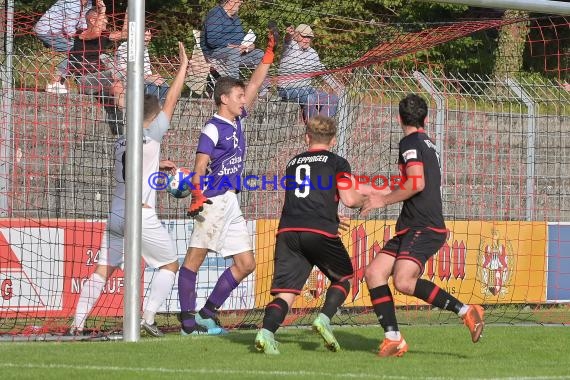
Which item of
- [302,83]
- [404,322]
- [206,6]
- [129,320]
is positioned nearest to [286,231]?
[129,320]

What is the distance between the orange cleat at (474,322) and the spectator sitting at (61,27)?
549cm

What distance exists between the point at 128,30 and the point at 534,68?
37.3ft

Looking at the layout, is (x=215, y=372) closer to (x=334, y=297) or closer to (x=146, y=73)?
(x=334, y=297)

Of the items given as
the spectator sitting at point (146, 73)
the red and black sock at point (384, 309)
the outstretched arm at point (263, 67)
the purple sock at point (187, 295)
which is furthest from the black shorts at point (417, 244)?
the spectator sitting at point (146, 73)

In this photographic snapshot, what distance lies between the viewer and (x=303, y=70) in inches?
533

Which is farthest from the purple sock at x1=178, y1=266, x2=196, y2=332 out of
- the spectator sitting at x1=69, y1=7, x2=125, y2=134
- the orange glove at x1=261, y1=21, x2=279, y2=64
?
the spectator sitting at x1=69, y1=7, x2=125, y2=134

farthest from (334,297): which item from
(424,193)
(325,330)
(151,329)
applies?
(151,329)

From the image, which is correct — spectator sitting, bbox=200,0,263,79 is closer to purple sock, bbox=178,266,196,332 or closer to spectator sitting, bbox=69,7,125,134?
spectator sitting, bbox=69,7,125,134

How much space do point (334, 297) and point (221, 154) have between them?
2069 mm

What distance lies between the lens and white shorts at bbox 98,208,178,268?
10805 mm

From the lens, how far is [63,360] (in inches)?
344

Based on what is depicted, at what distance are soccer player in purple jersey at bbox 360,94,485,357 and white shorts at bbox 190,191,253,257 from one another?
1.88m

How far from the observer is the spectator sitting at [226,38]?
13141mm

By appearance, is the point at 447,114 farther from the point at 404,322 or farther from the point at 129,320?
the point at 129,320
